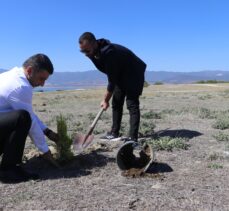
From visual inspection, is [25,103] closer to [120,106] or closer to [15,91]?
[15,91]

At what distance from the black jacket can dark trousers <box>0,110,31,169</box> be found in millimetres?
2436

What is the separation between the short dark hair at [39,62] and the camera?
5.39 metres

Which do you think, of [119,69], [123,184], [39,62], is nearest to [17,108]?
[39,62]

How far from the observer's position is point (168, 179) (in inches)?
217

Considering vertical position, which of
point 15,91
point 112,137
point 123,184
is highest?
point 15,91

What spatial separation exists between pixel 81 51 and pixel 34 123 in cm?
225

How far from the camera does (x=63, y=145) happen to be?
6.15 m

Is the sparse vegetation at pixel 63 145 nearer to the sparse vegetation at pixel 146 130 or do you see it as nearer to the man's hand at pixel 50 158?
the man's hand at pixel 50 158

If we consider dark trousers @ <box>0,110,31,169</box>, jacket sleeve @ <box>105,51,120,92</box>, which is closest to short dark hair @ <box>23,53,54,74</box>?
dark trousers @ <box>0,110,31,169</box>

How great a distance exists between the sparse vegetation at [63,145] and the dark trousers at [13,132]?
2.37 feet

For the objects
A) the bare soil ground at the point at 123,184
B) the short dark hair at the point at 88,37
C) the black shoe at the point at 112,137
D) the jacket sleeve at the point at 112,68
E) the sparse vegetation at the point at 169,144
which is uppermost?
the short dark hair at the point at 88,37

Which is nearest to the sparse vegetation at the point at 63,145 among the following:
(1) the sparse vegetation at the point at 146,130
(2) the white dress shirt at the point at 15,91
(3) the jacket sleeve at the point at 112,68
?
(2) the white dress shirt at the point at 15,91

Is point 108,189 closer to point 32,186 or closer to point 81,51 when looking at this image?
point 32,186

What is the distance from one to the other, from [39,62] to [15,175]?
1311mm
